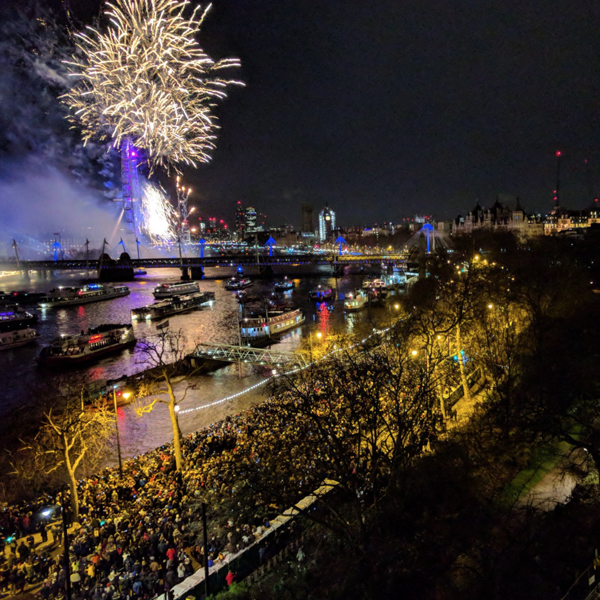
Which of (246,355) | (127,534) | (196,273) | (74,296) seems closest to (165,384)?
(246,355)

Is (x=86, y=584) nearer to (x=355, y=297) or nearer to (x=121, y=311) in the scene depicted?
(x=355, y=297)

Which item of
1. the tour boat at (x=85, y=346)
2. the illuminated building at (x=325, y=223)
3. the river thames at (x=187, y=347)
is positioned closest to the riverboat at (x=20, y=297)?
the river thames at (x=187, y=347)

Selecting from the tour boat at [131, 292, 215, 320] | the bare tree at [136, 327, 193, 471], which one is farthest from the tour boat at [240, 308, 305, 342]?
the tour boat at [131, 292, 215, 320]

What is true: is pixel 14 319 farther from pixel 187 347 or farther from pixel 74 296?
pixel 187 347

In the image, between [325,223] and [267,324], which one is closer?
[267,324]

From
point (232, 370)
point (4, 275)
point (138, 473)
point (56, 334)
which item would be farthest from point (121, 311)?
point (4, 275)
